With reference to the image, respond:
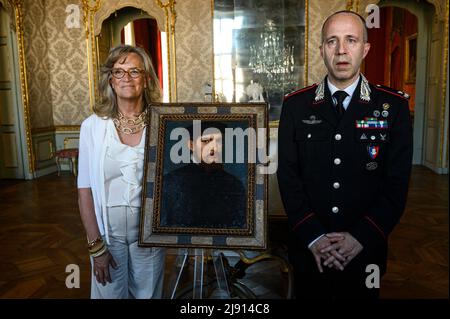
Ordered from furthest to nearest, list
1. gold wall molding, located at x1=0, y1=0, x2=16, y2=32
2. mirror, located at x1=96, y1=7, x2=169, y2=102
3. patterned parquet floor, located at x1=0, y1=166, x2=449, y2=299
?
mirror, located at x1=96, y1=7, x2=169, y2=102
gold wall molding, located at x1=0, y1=0, x2=16, y2=32
patterned parquet floor, located at x1=0, y1=166, x2=449, y2=299

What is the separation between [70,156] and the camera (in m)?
6.34

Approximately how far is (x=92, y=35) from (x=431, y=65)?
5.69m

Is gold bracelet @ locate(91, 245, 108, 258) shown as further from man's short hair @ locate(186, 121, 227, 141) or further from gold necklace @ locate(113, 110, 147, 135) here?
man's short hair @ locate(186, 121, 227, 141)

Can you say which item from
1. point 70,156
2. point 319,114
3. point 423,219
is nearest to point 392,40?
point 423,219

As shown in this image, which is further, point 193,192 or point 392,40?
point 392,40

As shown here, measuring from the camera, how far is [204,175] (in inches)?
54.5

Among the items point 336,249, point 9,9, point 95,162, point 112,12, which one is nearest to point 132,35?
point 112,12

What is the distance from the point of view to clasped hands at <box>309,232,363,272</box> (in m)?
1.27

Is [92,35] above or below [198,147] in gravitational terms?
above

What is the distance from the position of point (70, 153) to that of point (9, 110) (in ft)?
3.82

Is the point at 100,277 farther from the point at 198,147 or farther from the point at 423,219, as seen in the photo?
the point at 423,219

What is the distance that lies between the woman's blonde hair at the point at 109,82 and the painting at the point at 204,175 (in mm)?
118

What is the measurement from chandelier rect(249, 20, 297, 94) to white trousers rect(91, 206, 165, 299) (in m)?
5.32

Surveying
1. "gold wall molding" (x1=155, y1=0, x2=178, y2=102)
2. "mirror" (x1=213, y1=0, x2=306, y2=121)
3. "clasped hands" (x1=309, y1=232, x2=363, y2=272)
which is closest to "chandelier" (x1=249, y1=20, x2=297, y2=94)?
"mirror" (x1=213, y1=0, x2=306, y2=121)
